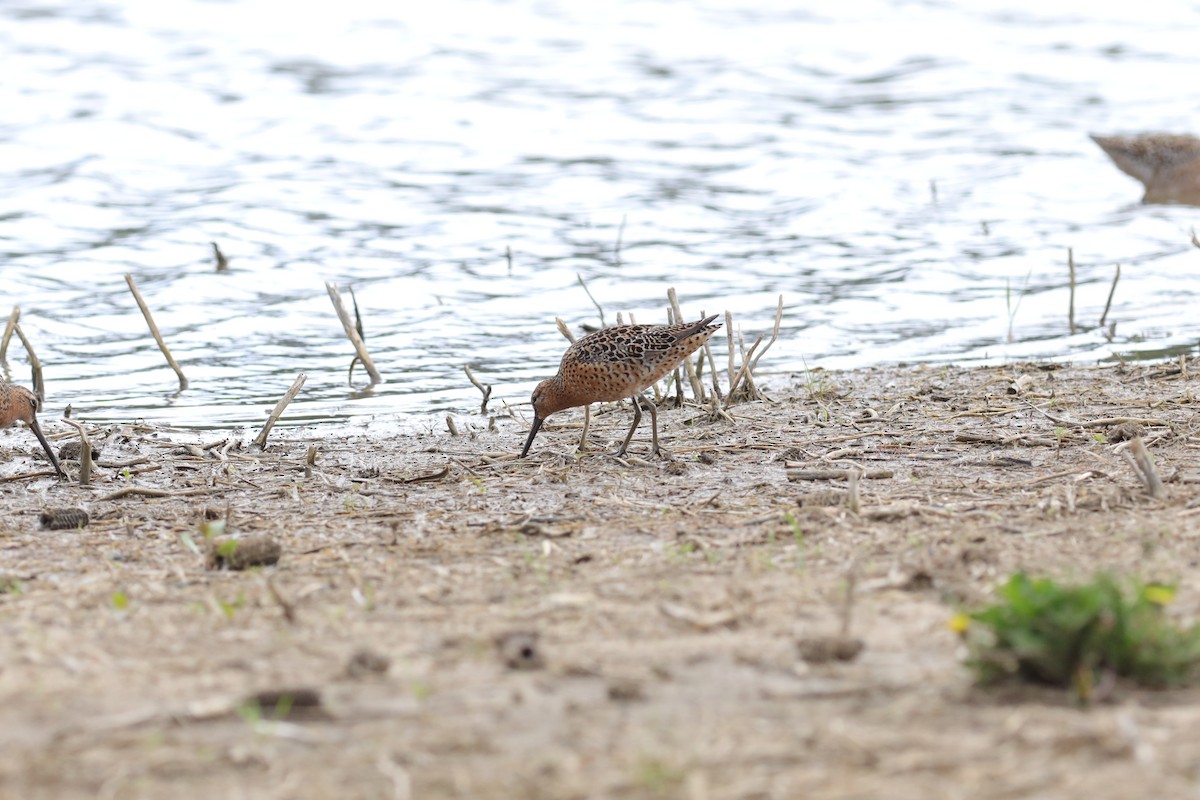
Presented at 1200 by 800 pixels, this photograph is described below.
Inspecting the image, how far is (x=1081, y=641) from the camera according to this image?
161 inches

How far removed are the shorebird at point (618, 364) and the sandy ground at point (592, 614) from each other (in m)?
0.32

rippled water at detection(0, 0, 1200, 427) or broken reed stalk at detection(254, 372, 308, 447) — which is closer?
broken reed stalk at detection(254, 372, 308, 447)

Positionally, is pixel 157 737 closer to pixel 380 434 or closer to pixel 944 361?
pixel 380 434

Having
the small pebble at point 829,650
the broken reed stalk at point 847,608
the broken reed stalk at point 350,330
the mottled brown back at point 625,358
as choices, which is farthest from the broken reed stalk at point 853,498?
the broken reed stalk at point 350,330

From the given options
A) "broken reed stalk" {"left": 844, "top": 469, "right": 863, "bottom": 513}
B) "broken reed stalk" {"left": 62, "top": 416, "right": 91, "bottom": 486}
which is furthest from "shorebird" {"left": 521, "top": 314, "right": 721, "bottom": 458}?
"broken reed stalk" {"left": 62, "top": 416, "right": 91, "bottom": 486}

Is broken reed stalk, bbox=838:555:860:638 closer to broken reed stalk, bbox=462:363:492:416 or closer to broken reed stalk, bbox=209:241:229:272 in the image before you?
broken reed stalk, bbox=462:363:492:416

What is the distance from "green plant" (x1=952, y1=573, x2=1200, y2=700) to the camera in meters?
4.07

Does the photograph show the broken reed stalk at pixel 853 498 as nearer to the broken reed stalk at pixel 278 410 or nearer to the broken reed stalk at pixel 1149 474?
the broken reed stalk at pixel 1149 474

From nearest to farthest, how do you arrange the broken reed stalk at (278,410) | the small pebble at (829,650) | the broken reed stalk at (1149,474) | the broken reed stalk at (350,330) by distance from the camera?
the small pebble at (829,650) → the broken reed stalk at (1149,474) → the broken reed stalk at (278,410) → the broken reed stalk at (350,330)

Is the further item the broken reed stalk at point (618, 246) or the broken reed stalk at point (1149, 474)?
the broken reed stalk at point (618, 246)

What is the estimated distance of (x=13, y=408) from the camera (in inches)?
328

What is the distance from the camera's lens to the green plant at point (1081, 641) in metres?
4.07

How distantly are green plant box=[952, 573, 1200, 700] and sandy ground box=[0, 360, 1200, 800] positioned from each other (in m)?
0.08

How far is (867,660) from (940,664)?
23 centimetres
